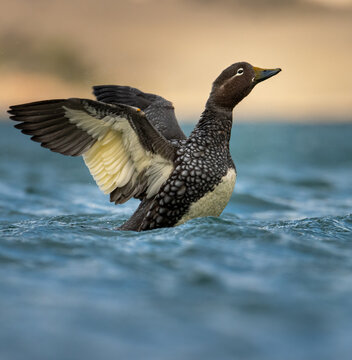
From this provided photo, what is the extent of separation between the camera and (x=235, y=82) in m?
5.50

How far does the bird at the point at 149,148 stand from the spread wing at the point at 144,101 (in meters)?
0.72

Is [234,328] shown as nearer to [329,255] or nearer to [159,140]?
[329,255]

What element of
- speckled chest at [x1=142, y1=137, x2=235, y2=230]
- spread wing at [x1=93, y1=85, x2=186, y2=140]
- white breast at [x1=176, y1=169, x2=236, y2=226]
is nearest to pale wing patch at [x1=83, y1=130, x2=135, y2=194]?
speckled chest at [x1=142, y1=137, x2=235, y2=230]

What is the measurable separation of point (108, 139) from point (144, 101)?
1.68 m

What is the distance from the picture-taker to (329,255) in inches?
168

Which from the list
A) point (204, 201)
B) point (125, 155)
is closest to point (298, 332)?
point (204, 201)

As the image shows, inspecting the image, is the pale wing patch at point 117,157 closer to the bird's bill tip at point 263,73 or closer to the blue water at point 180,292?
the blue water at point 180,292

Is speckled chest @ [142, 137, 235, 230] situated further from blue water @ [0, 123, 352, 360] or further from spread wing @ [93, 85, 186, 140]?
spread wing @ [93, 85, 186, 140]

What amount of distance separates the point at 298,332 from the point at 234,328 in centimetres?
33

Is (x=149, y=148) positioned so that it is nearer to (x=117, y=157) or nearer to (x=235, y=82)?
(x=117, y=157)

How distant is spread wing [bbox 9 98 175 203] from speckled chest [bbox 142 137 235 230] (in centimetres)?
12

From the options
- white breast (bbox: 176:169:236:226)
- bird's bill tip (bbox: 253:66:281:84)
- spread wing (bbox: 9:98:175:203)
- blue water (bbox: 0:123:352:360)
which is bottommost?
blue water (bbox: 0:123:352:360)

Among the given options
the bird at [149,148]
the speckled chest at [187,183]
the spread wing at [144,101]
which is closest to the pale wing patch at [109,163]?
the bird at [149,148]

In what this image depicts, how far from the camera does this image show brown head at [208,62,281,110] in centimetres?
550
